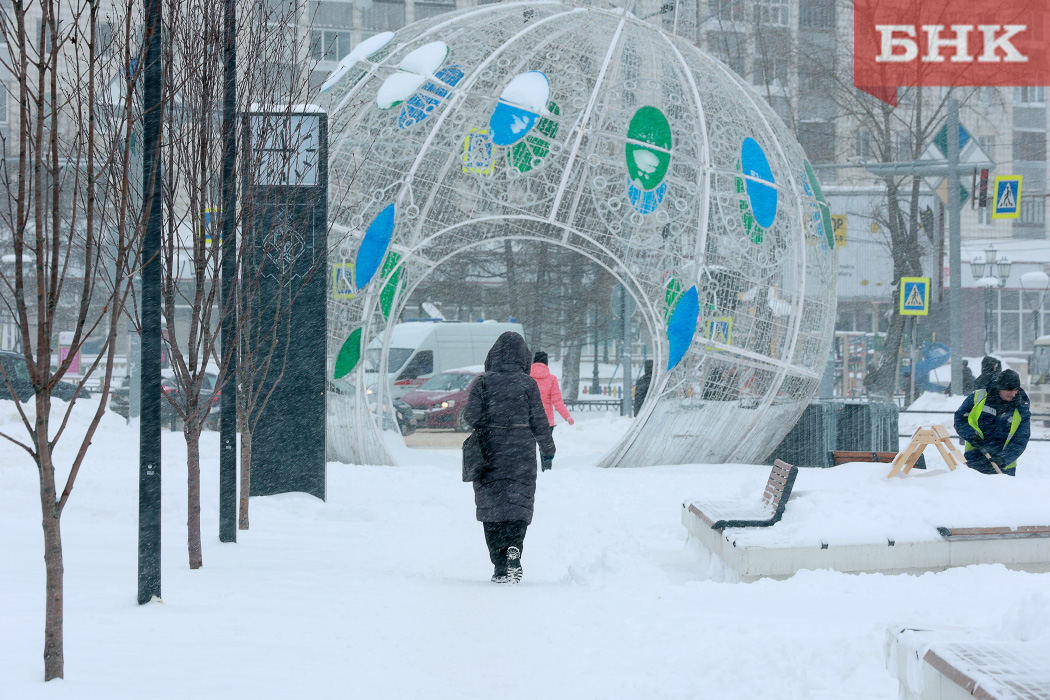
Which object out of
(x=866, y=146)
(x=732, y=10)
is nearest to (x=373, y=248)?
(x=866, y=146)

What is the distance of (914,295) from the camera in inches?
749

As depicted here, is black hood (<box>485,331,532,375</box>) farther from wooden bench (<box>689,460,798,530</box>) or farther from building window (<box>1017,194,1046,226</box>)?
building window (<box>1017,194,1046,226</box>)

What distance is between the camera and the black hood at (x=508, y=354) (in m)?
6.73

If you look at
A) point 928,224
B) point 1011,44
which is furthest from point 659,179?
point 1011,44

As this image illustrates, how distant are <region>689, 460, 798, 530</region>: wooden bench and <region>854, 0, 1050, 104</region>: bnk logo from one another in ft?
63.6

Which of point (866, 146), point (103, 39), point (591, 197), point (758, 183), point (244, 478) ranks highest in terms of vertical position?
point (866, 146)

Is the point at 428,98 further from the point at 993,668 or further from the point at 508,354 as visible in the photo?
the point at 993,668

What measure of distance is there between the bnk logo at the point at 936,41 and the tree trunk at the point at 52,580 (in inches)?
941

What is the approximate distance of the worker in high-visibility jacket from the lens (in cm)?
845

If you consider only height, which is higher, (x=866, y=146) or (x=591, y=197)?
(x=866, y=146)

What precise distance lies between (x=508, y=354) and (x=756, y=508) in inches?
87.7

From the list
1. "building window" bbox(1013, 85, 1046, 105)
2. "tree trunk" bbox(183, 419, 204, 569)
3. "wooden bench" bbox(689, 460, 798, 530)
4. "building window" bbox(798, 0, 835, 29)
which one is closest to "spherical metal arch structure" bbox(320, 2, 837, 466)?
"wooden bench" bbox(689, 460, 798, 530)

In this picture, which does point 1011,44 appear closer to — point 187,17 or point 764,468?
point 764,468

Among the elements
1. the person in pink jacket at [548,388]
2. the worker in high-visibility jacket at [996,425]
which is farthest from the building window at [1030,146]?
the worker in high-visibility jacket at [996,425]
